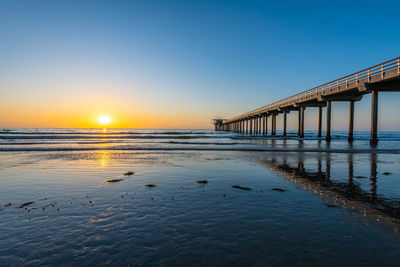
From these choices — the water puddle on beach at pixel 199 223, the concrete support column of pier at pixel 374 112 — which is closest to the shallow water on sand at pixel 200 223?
the water puddle on beach at pixel 199 223

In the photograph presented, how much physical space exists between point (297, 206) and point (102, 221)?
13.3ft

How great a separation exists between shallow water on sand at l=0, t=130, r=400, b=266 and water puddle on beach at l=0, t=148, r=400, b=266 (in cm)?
Answer: 2

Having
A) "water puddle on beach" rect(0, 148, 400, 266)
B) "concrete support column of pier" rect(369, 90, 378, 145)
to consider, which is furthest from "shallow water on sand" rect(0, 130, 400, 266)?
"concrete support column of pier" rect(369, 90, 378, 145)

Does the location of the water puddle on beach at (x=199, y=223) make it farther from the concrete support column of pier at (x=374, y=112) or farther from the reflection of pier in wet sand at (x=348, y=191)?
the concrete support column of pier at (x=374, y=112)

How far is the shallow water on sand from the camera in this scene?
2.86m

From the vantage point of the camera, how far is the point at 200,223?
3.87m

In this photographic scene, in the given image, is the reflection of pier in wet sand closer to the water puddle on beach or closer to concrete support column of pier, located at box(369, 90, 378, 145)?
the water puddle on beach

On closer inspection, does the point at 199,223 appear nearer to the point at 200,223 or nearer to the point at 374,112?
the point at 200,223

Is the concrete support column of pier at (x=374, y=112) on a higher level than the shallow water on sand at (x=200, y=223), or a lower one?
higher

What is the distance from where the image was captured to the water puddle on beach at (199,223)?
2863 mm

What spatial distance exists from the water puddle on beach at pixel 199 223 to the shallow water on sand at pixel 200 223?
0.02 metres

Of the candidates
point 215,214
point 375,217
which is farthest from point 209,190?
point 375,217

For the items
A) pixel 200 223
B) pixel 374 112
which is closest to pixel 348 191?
pixel 200 223

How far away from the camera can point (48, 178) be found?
7695 mm
